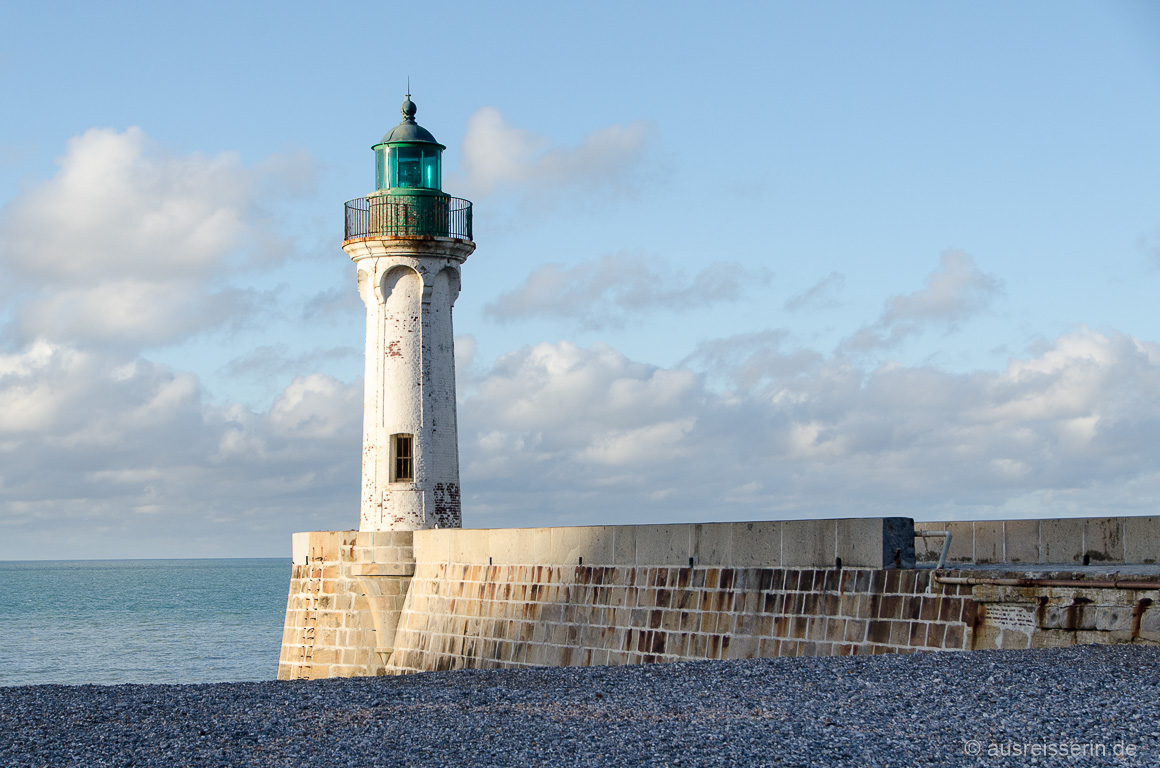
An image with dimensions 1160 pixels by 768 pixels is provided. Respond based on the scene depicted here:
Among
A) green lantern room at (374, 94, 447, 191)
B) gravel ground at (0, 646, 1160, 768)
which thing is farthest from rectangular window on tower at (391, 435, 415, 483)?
gravel ground at (0, 646, 1160, 768)

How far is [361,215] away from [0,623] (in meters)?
45.2

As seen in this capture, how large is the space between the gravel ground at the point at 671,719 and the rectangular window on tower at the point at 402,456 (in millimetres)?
9623

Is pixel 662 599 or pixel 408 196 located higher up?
pixel 408 196

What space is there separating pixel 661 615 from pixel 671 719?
5.45 meters

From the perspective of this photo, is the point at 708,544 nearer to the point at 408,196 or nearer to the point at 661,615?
the point at 661,615

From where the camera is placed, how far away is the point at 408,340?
65.6 feet

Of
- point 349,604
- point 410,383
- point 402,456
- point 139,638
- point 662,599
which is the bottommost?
point 139,638

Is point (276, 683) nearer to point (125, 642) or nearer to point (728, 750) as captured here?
point (728, 750)

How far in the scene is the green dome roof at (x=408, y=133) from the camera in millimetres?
20531

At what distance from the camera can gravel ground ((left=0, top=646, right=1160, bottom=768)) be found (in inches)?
274

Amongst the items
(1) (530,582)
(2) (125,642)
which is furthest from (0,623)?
(1) (530,582)

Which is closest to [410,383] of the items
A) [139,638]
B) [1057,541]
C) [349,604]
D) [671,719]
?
[349,604]

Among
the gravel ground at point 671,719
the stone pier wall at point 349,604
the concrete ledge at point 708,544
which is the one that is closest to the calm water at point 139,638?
the stone pier wall at point 349,604

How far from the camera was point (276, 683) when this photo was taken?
36.2 ft
